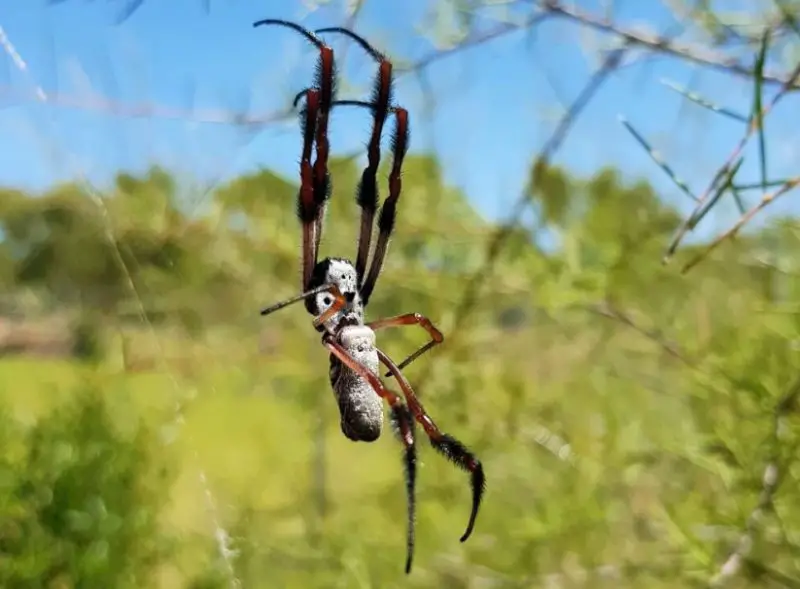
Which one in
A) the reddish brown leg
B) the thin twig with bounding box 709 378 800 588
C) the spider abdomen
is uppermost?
the reddish brown leg

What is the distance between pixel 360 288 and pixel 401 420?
42 mm

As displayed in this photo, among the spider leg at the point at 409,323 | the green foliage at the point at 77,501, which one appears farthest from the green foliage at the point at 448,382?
the spider leg at the point at 409,323

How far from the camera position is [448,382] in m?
0.87

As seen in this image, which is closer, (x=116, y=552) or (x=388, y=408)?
(x=388, y=408)

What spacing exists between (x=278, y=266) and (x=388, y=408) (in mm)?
670

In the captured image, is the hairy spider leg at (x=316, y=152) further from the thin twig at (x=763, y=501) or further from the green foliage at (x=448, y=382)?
the green foliage at (x=448, y=382)

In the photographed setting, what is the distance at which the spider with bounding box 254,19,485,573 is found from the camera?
8.7 inches

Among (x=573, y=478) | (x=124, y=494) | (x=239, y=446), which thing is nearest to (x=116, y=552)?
(x=124, y=494)

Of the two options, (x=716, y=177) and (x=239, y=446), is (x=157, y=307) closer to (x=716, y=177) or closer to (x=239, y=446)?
(x=239, y=446)

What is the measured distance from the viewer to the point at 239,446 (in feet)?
3.90

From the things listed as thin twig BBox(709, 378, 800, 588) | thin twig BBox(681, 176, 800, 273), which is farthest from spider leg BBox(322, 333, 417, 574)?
thin twig BBox(709, 378, 800, 588)

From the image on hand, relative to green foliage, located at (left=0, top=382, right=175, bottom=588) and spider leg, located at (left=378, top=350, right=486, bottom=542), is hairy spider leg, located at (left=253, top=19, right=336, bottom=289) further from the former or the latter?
green foliage, located at (left=0, top=382, right=175, bottom=588)

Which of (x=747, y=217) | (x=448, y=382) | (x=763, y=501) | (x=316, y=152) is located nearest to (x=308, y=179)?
(x=316, y=152)

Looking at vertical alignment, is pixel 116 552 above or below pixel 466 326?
below
